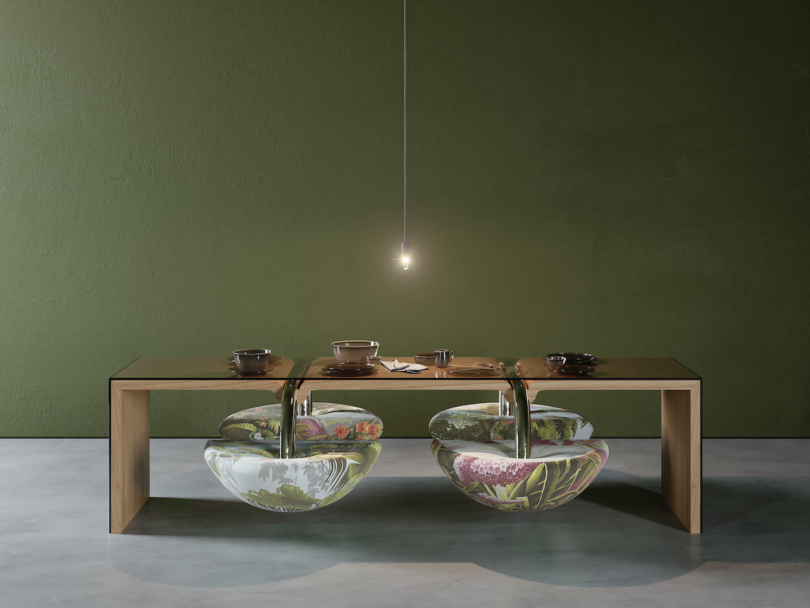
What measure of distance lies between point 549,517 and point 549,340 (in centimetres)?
169

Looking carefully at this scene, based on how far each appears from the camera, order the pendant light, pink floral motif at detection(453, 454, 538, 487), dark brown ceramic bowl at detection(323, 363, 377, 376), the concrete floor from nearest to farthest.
Result: the concrete floor
pink floral motif at detection(453, 454, 538, 487)
dark brown ceramic bowl at detection(323, 363, 377, 376)
the pendant light

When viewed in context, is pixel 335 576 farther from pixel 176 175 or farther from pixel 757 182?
pixel 757 182

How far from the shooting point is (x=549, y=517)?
3141 mm

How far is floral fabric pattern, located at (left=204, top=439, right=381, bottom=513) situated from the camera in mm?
2732

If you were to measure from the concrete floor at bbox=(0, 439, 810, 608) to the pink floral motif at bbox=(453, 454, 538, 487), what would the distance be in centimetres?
27

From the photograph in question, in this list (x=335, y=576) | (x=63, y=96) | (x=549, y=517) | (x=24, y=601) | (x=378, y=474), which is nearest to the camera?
(x=24, y=601)

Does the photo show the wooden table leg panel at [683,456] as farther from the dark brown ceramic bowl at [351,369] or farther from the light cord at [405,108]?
the light cord at [405,108]

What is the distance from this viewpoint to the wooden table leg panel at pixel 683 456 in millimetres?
2955

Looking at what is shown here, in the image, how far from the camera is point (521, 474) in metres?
2.71

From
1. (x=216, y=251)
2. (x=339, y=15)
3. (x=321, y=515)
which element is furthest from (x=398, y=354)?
(x=339, y=15)

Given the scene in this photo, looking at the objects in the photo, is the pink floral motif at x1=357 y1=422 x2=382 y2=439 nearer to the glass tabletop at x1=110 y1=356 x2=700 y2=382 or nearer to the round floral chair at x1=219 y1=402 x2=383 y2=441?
the round floral chair at x1=219 y1=402 x2=383 y2=441

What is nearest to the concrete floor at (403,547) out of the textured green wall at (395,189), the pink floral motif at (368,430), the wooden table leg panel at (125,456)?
the wooden table leg panel at (125,456)

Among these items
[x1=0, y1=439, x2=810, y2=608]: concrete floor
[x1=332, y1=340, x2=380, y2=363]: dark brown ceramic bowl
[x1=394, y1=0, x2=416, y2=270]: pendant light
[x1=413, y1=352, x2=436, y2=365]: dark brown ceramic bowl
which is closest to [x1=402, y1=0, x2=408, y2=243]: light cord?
[x1=394, y1=0, x2=416, y2=270]: pendant light

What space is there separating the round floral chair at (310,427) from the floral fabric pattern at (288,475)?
0.47 meters
